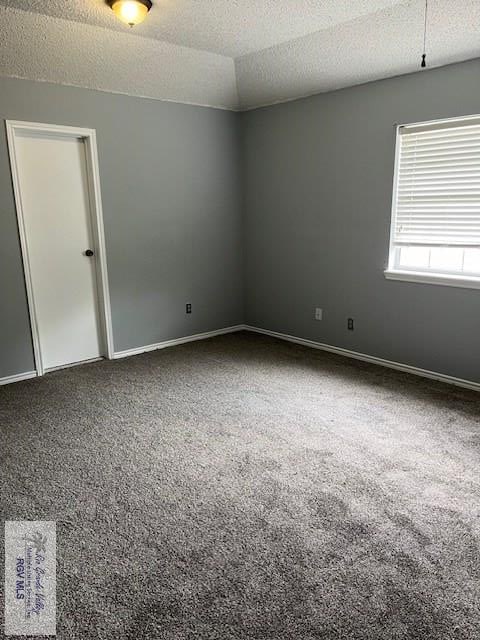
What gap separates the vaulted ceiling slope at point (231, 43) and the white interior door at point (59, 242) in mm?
586

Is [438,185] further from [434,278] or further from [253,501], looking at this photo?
[253,501]

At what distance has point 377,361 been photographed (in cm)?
418

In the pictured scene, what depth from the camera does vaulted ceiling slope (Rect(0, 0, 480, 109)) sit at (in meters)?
2.86

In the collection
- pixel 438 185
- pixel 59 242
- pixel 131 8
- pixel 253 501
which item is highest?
pixel 131 8

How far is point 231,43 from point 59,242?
2151mm

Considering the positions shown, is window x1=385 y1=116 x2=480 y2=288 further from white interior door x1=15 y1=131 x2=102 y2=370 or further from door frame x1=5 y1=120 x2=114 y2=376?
Answer: white interior door x1=15 y1=131 x2=102 y2=370

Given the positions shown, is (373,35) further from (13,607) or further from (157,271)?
(13,607)

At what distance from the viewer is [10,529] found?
6.75 ft

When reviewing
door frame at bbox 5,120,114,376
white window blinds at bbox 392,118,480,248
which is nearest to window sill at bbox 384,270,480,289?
white window blinds at bbox 392,118,480,248

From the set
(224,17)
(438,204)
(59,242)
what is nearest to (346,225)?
(438,204)

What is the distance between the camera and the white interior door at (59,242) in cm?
378

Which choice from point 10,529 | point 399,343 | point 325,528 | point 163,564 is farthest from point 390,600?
point 399,343

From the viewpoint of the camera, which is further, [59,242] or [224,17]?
[59,242]

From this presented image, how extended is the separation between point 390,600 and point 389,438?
50.9 inches
